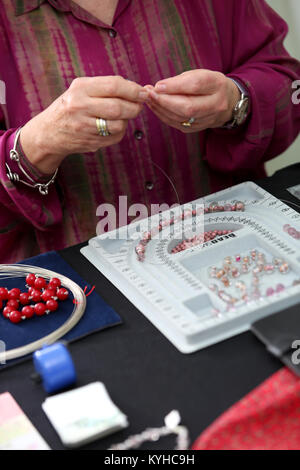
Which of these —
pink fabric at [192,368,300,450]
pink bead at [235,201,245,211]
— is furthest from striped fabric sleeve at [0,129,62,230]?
pink fabric at [192,368,300,450]

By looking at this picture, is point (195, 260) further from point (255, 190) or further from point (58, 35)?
point (58, 35)

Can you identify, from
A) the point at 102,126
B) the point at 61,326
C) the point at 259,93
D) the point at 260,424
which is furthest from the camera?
the point at 259,93

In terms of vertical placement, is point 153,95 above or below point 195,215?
above

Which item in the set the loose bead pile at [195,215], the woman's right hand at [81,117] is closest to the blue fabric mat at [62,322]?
the loose bead pile at [195,215]

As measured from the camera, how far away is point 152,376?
81cm

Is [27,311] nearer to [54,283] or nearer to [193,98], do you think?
[54,283]

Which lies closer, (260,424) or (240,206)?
(260,424)

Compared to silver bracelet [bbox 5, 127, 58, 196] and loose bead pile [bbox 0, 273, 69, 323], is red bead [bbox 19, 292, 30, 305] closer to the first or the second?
loose bead pile [bbox 0, 273, 69, 323]

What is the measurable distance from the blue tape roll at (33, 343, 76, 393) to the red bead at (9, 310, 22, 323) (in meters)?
0.14

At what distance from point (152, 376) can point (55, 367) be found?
120 mm

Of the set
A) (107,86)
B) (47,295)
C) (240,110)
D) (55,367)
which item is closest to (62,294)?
(47,295)

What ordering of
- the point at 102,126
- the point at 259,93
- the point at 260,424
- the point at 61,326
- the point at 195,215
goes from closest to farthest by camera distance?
the point at 260,424 < the point at 61,326 < the point at 102,126 < the point at 195,215 < the point at 259,93

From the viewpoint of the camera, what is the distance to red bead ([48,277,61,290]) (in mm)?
983
